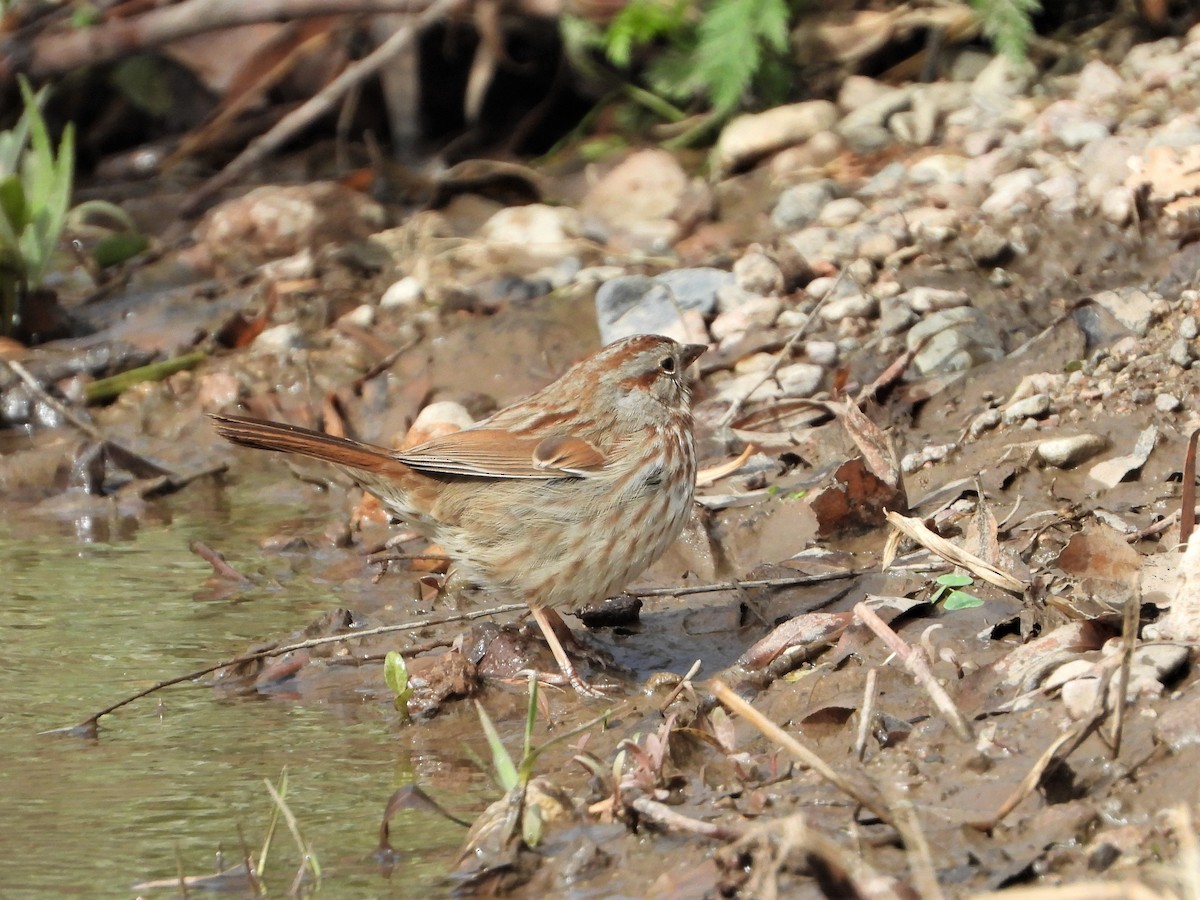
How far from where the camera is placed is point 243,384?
7.41m

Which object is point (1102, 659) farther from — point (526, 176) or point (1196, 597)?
point (526, 176)

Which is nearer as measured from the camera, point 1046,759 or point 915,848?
point 915,848

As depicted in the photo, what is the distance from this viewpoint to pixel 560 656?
4.59 meters

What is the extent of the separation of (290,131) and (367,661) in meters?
5.08

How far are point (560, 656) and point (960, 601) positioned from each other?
1.12 meters

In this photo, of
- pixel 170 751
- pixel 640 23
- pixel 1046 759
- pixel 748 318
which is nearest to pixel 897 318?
pixel 748 318

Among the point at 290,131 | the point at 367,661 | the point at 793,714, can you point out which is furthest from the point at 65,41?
the point at 793,714

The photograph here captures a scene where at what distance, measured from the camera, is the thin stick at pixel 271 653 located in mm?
4281

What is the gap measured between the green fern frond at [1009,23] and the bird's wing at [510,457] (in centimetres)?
411

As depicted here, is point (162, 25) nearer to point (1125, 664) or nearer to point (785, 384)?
point (785, 384)

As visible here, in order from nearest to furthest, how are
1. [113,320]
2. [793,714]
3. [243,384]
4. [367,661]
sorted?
[793,714]
[367,661]
[243,384]
[113,320]

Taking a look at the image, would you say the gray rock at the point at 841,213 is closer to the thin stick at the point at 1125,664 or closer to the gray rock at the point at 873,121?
the gray rock at the point at 873,121

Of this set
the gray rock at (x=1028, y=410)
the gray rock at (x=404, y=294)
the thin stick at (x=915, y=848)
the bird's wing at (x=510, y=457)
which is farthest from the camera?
the gray rock at (x=404, y=294)

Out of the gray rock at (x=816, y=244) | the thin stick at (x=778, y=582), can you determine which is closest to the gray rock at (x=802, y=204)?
the gray rock at (x=816, y=244)
